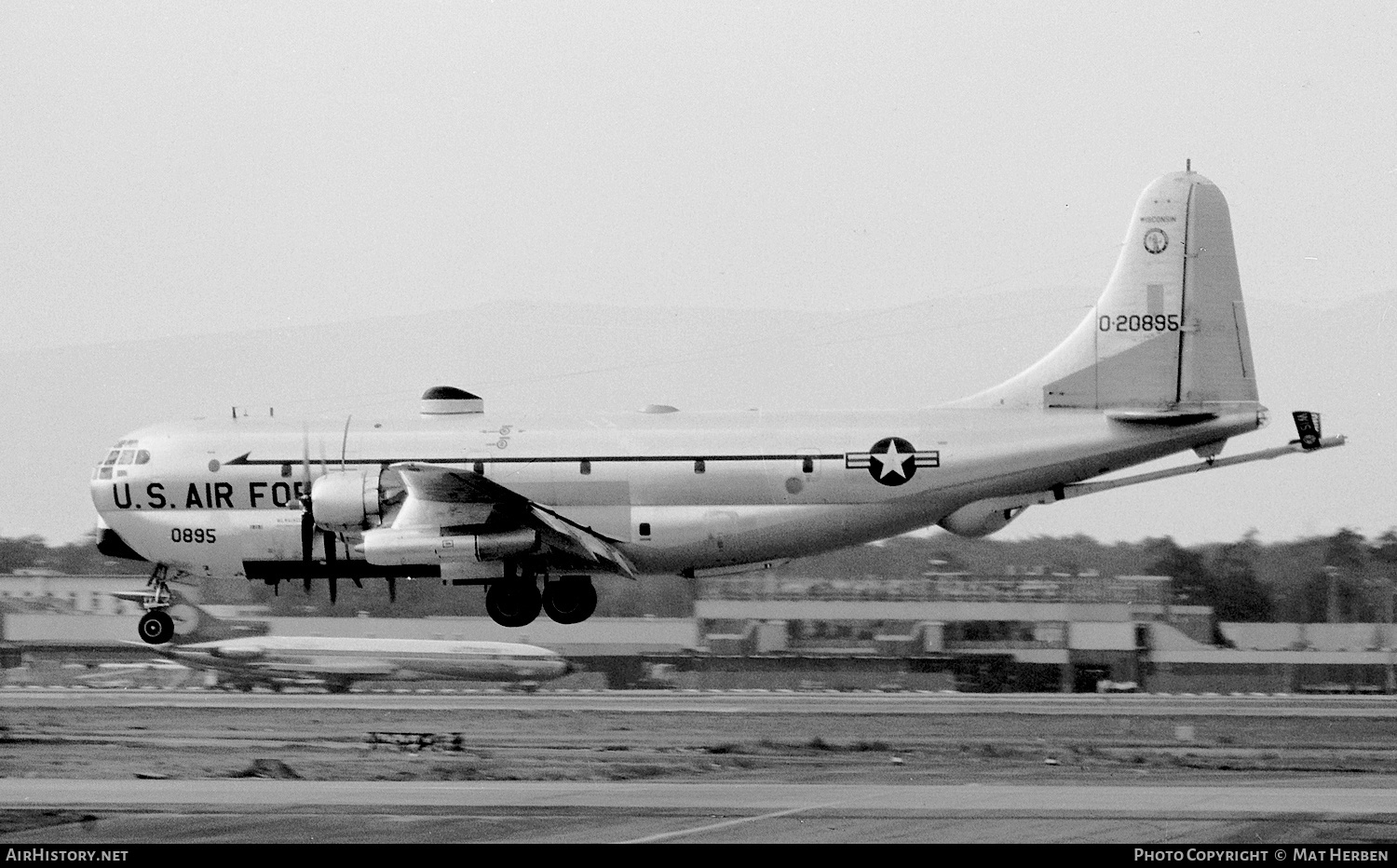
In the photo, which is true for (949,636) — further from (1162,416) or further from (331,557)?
(331,557)

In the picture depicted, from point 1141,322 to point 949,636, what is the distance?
45.5ft

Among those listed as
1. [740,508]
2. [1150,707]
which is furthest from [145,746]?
[1150,707]

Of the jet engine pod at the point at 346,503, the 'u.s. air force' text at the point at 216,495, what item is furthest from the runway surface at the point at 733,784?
the 'u.s. air force' text at the point at 216,495

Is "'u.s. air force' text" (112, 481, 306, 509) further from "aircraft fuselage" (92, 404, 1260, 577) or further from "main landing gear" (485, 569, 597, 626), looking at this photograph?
"main landing gear" (485, 569, 597, 626)

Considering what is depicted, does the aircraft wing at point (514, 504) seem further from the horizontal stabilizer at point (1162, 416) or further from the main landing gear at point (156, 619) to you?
the horizontal stabilizer at point (1162, 416)

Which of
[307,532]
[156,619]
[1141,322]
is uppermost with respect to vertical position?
[1141,322]

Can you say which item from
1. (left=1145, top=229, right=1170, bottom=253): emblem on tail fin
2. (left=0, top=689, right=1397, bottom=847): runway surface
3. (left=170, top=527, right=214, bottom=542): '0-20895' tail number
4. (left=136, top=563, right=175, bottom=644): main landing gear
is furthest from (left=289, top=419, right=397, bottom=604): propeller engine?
(left=1145, top=229, right=1170, bottom=253): emblem on tail fin

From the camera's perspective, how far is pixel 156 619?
3144 centimetres

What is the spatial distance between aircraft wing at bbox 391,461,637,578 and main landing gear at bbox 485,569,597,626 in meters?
0.73

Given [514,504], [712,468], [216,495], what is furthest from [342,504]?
[712,468]

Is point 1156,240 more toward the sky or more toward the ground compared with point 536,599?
more toward the sky

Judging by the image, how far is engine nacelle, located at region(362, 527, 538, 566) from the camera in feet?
95.7
